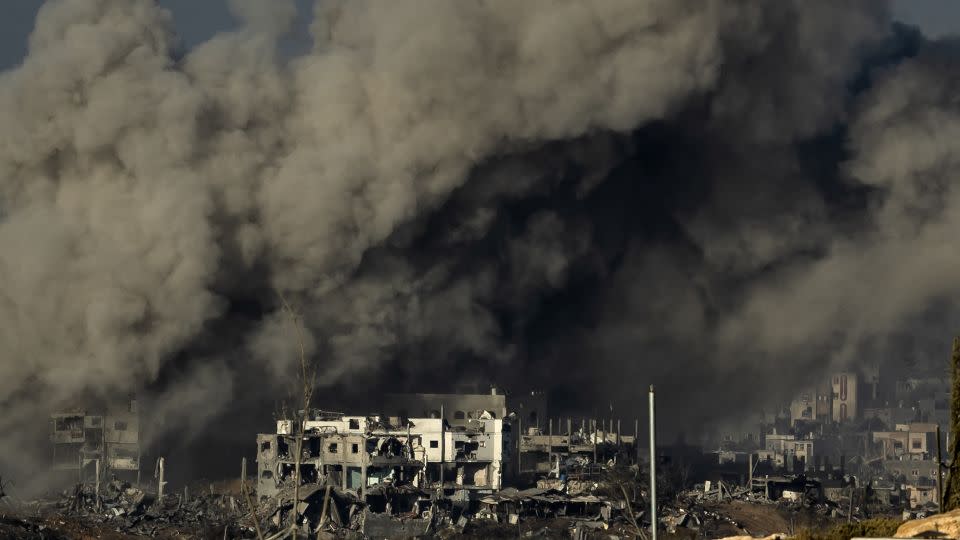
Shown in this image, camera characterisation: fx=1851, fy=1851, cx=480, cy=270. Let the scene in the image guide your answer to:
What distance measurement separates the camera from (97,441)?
60406 mm

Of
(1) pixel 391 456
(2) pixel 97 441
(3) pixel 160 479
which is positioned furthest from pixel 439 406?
(2) pixel 97 441

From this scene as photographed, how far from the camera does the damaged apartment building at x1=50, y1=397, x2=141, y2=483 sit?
5891cm

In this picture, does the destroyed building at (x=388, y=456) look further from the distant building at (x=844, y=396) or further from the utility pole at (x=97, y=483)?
the distant building at (x=844, y=396)

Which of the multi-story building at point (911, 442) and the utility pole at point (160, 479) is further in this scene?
the multi-story building at point (911, 442)

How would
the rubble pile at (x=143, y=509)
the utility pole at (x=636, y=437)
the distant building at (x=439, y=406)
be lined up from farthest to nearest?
the utility pole at (x=636, y=437) → the distant building at (x=439, y=406) → the rubble pile at (x=143, y=509)

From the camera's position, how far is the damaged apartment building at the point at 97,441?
58.9m

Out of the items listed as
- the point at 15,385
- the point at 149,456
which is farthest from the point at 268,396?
the point at 15,385

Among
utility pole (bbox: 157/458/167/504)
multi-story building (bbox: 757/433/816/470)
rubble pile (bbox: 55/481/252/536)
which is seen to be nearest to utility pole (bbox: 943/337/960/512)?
rubble pile (bbox: 55/481/252/536)

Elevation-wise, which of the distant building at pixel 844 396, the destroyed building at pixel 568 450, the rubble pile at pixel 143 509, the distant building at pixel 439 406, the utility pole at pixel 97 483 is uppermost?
the distant building at pixel 844 396

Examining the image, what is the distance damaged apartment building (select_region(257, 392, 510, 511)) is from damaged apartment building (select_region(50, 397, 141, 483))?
412 cm

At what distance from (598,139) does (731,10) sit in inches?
240

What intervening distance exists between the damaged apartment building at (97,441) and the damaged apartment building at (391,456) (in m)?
4.12

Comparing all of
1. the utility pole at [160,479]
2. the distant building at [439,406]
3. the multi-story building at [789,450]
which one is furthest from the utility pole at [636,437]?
the utility pole at [160,479]

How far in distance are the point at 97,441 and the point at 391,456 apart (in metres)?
9.92
